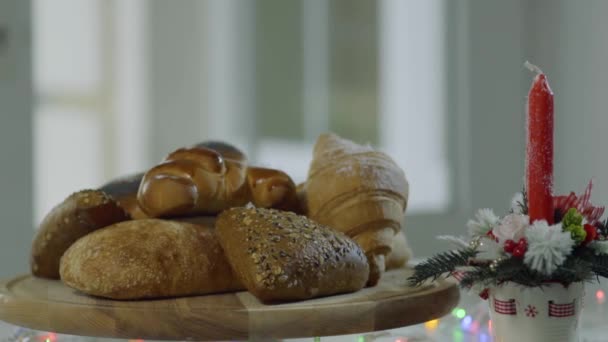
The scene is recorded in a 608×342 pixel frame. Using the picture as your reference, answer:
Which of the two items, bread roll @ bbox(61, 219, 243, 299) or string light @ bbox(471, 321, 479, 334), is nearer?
bread roll @ bbox(61, 219, 243, 299)

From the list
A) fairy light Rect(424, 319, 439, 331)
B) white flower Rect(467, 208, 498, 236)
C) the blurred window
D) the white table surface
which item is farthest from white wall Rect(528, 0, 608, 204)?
white flower Rect(467, 208, 498, 236)

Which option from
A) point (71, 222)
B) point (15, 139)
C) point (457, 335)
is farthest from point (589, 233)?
point (15, 139)

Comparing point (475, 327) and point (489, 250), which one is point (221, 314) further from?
point (475, 327)

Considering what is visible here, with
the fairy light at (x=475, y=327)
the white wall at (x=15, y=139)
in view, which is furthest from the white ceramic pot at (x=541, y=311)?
the white wall at (x=15, y=139)

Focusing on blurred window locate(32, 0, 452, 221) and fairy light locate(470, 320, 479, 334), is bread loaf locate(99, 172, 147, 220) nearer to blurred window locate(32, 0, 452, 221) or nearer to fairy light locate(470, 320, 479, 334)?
fairy light locate(470, 320, 479, 334)

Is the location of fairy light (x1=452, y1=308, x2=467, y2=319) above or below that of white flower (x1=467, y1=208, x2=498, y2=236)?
below

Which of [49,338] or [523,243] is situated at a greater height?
[523,243]

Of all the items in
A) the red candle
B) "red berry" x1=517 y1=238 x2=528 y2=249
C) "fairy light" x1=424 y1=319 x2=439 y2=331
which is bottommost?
"fairy light" x1=424 y1=319 x2=439 y2=331
